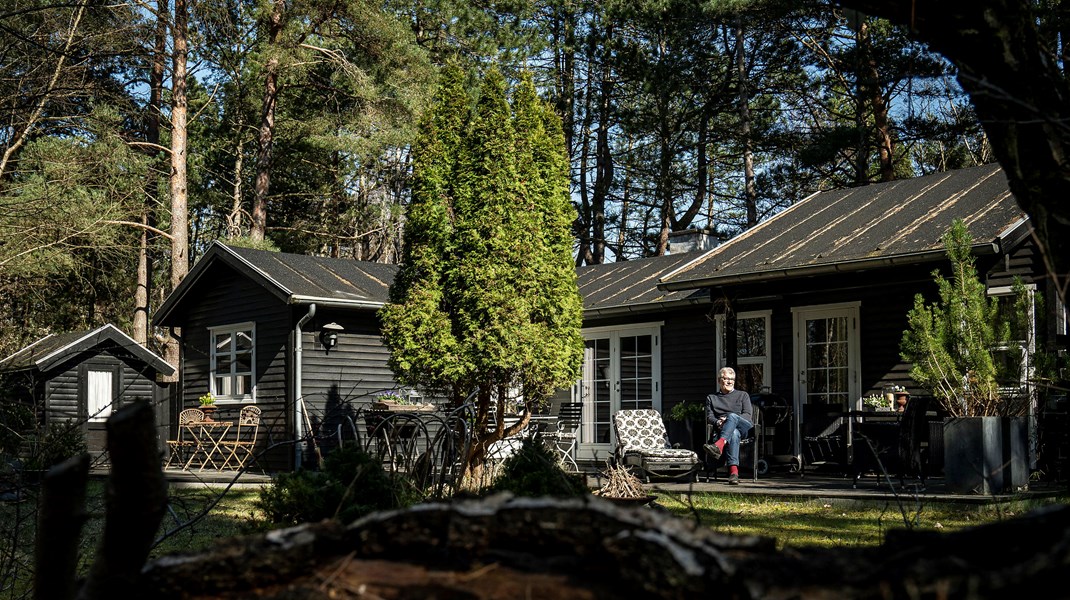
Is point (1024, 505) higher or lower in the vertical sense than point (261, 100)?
lower

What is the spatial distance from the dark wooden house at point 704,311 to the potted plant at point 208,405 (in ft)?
0.79

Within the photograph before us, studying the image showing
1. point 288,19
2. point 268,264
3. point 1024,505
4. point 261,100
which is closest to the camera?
point 1024,505

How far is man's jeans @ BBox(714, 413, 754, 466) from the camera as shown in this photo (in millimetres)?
11852

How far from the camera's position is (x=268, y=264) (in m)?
18.5

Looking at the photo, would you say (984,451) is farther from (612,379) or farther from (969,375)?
(612,379)

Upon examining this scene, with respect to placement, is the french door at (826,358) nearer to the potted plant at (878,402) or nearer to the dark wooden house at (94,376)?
the potted plant at (878,402)

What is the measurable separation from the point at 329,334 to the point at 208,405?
2895 millimetres

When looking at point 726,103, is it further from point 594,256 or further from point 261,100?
point 261,100

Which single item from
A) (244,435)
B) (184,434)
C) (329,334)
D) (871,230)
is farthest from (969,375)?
(184,434)

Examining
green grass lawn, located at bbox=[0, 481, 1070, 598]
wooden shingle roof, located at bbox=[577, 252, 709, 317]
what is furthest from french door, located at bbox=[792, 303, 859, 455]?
green grass lawn, located at bbox=[0, 481, 1070, 598]

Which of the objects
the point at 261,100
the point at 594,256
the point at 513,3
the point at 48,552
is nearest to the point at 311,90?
the point at 261,100

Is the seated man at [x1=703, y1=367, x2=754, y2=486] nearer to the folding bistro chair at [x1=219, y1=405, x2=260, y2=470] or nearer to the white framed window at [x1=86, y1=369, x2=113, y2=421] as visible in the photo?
the folding bistro chair at [x1=219, y1=405, x2=260, y2=470]

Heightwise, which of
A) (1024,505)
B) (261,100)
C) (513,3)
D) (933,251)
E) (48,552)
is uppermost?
(513,3)

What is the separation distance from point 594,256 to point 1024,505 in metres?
22.9
